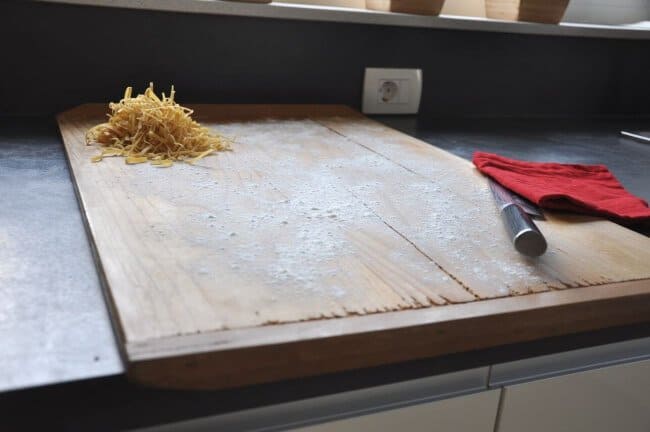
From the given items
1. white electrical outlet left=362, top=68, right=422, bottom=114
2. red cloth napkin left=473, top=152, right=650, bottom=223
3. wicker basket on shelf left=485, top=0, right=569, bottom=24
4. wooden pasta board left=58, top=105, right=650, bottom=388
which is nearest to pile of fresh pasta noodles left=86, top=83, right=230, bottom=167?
wooden pasta board left=58, top=105, right=650, bottom=388

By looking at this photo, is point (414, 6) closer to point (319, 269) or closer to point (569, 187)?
point (569, 187)

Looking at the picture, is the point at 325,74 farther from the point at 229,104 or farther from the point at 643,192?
the point at 643,192

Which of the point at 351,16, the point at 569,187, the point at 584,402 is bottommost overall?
the point at 584,402

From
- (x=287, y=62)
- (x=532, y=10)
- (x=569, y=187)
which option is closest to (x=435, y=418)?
(x=569, y=187)

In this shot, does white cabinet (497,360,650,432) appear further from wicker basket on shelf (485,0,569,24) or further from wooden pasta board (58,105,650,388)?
wicker basket on shelf (485,0,569,24)

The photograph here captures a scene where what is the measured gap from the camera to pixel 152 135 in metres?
0.88

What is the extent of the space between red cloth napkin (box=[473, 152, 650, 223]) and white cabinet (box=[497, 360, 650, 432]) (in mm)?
207

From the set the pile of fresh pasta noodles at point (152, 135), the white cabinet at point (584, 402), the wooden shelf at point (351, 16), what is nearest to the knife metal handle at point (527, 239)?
the white cabinet at point (584, 402)

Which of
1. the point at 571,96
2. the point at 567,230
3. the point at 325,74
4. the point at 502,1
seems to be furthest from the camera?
the point at 571,96

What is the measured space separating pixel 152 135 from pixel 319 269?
1.46ft

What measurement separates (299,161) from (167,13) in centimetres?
46

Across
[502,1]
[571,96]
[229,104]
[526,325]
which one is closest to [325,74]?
[229,104]

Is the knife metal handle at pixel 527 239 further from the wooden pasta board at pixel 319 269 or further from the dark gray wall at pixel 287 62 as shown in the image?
the dark gray wall at pixel 287 62

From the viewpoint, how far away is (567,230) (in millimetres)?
691
